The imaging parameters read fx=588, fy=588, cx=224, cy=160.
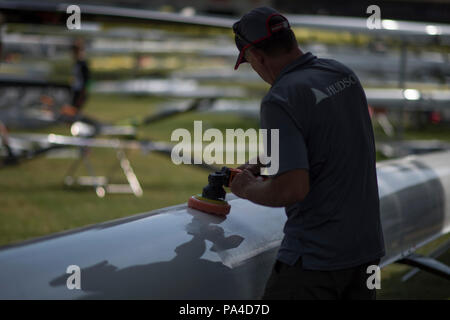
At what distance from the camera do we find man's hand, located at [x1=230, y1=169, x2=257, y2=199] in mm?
2000

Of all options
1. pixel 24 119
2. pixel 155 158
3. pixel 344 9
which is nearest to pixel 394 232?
pixel 155 158

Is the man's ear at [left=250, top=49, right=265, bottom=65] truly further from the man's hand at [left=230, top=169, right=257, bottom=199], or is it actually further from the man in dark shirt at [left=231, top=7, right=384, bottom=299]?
the man's hand at [left=230, top=169, right=257, bottom=199]

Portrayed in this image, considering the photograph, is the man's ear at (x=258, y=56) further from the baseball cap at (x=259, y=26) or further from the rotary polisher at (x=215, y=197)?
the rotary polisher at (x=215, y=197)

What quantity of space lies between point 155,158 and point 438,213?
290 inches

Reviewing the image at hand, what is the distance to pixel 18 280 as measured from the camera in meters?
1.86

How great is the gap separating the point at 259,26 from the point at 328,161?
50cm

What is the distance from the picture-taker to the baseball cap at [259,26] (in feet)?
6.27

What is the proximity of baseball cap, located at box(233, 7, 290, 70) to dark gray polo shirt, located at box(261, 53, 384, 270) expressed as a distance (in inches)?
5.2

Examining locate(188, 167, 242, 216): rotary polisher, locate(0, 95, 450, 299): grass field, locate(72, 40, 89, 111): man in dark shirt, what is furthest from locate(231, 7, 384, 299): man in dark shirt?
locate(72, 40, 89, 111): man in dark shirt

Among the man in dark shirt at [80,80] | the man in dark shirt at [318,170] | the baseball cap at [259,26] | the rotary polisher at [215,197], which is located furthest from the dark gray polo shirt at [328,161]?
the man in dark shirt at [80,80]

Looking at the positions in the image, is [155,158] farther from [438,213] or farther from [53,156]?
[438,213]

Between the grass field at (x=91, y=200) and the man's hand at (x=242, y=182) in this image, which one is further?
the grass field at (x=91, y=200)

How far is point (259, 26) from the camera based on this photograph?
192 cm

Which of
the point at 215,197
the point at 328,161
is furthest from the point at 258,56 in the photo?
the point at 215,197
